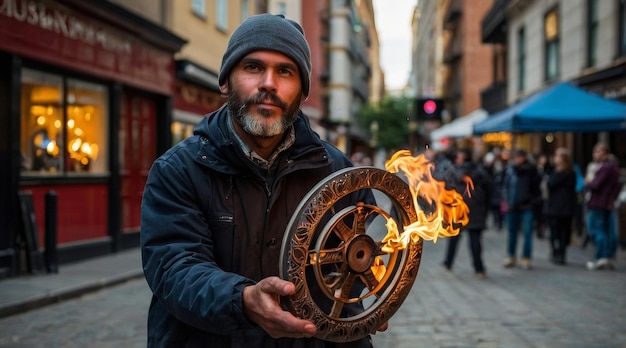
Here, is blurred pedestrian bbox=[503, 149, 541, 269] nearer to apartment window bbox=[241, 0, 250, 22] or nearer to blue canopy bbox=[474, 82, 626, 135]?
blue canopy bbox=[474, 82, 626, 135]

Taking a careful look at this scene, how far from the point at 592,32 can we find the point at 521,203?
826 cm

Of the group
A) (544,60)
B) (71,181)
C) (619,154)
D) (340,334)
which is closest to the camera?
(340,334)

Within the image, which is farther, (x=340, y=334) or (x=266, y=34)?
(x=266, y=34)

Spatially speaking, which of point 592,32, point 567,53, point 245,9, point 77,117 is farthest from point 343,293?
point 245,9

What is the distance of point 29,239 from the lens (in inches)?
384

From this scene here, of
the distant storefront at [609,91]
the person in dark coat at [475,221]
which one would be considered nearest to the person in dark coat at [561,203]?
the person in dark coat at [475,221]

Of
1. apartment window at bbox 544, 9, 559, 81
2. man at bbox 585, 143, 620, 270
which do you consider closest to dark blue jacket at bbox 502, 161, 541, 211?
man at bbox 585, 143, 620, 270

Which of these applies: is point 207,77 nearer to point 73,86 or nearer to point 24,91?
point 73,86

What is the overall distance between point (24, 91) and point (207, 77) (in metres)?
7.68

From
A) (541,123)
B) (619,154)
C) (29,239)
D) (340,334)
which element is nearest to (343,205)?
(340,334)

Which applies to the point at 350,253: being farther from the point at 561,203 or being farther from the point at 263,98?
the point at 561,203

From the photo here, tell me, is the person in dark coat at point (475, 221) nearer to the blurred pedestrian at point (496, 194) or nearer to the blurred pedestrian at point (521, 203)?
the blurred pedestrian at point (521, 203)

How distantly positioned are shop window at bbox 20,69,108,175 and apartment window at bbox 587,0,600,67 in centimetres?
1234

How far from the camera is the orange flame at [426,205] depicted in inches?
76.6
